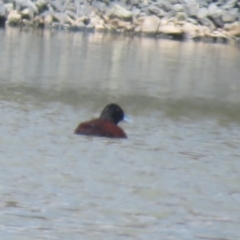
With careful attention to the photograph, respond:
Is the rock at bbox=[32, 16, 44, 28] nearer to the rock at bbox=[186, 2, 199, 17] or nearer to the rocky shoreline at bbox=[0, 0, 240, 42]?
the rocky shoreline at bbox=[0, 0, 240, 42]

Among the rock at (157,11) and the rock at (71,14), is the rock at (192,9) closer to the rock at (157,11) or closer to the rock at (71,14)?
the rock at (157,11)

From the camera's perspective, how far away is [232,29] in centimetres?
3750

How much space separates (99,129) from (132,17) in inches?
1074

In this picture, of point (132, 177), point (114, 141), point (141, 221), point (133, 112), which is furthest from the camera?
point (133, 112)

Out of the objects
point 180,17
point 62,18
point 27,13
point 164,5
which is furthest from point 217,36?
point 27,13

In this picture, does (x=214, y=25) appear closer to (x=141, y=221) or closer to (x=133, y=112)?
(x=133, y=112)

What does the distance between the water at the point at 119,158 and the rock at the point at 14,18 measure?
15721mm

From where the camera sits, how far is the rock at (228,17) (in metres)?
37.6

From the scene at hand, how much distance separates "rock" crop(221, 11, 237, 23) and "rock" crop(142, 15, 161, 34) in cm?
259

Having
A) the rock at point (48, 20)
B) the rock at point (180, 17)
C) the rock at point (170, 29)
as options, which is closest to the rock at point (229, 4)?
the rock at point (180, 17)

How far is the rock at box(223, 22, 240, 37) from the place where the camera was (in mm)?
37344

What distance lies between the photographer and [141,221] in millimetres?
6820

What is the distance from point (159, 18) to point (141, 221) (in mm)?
30696

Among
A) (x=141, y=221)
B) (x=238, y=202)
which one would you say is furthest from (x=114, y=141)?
(x=141, y=221)
